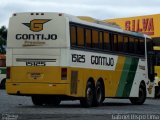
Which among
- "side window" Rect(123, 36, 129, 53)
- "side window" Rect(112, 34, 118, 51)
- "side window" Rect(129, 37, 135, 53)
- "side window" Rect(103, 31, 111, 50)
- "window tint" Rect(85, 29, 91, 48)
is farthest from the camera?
"side window" Rect(129, 37, 135, 53)

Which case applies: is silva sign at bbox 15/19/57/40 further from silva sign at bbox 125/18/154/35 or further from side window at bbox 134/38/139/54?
silva sign at bbox 125/18/154/35

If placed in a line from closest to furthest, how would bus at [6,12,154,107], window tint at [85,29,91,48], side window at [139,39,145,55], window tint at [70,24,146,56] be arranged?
bus at [6,12,154,107]
window tint at [70,24,146,56]
window tint at [85,29,91,48]
side window at [139,39,145,55]

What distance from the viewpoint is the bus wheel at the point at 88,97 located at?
75.2ft

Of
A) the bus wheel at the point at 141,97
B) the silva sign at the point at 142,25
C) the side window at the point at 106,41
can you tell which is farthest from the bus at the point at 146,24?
the side window at the point at 106,41

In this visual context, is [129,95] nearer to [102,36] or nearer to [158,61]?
[102,36]

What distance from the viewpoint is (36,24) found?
2212 cm

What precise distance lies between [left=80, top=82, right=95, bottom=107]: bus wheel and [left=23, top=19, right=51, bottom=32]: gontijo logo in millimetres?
2824

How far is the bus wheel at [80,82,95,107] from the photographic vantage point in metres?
22.9

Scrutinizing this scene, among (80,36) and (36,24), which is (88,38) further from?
(36,24)

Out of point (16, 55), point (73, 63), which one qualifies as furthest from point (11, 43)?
point (73, 63)

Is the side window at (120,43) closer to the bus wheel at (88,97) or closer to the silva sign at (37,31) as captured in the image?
the bus wheel at (88,97)

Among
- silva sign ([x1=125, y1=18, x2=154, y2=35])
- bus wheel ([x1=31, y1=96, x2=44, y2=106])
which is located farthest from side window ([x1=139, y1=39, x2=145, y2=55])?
silva sign ([x1=125, y1=18, x2=154, y2=35])

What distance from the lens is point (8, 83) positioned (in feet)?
73.2

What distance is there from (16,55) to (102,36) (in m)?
3.86
